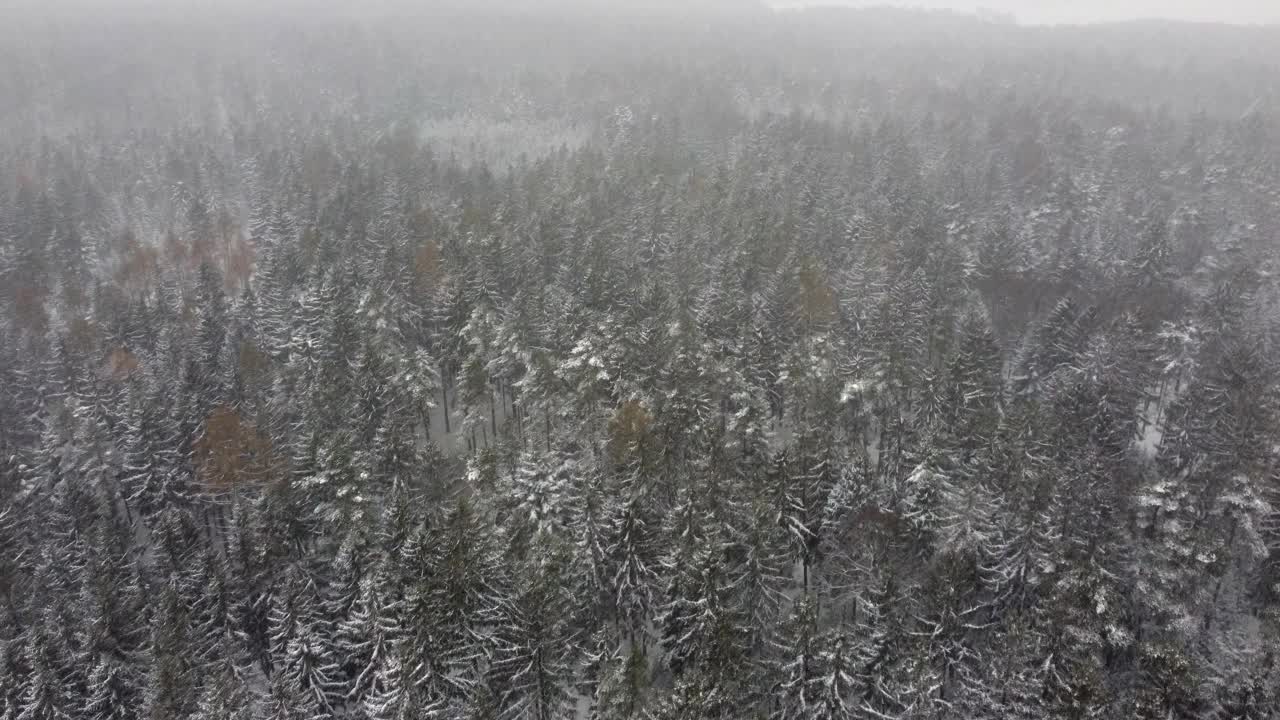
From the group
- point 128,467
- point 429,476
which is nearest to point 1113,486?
point 429,476

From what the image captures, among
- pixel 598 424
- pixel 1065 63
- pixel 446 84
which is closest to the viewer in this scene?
pixel 598 424

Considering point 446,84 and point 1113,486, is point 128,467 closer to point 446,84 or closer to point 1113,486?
point 1113,486

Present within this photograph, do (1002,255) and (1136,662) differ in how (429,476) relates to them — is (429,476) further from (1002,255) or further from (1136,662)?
(1002,255)

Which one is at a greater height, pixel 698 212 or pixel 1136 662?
pixel 698 212

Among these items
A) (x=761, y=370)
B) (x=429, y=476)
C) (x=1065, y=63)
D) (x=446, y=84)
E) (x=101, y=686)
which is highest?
(x=1065, y=63)

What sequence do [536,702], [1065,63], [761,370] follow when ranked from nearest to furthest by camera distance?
[536,702]
[761,370]
[1065,63]

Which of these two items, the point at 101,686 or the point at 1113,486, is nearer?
the point at 101,686
